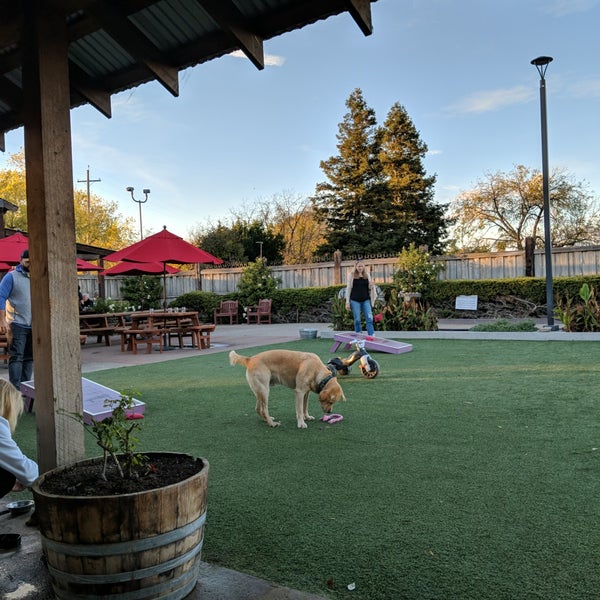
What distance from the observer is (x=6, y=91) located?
4.00 m

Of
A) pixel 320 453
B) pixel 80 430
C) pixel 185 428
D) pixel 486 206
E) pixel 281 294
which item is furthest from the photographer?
pixel 486 206

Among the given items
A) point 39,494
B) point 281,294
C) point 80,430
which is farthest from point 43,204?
point 281,294

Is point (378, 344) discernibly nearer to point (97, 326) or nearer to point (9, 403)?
point (9, 403)

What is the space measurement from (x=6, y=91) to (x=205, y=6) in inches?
87.2

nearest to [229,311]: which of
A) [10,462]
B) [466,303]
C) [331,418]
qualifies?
[466,303]

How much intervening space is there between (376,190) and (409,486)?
32758 millimetres

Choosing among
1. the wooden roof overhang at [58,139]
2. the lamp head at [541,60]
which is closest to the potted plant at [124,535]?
the wooden roof overhang at [58,139]

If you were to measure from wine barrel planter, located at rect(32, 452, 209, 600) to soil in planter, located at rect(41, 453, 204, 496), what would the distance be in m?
0.15

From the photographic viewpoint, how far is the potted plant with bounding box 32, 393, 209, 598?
176 centimetres

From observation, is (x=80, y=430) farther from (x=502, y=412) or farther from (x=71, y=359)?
(x=502, y=412)

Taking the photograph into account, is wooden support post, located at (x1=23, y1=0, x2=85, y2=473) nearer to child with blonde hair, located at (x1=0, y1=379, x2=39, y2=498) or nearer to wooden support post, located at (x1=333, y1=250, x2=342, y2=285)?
child with blonde hair, located at (x1=0, y1=379, x2=39, y2=498)

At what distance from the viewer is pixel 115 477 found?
2113 millimetres

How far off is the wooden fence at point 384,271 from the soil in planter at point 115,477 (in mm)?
17729

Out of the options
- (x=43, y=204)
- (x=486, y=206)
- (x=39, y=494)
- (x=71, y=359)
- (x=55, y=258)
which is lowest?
(x=39, y=494)
